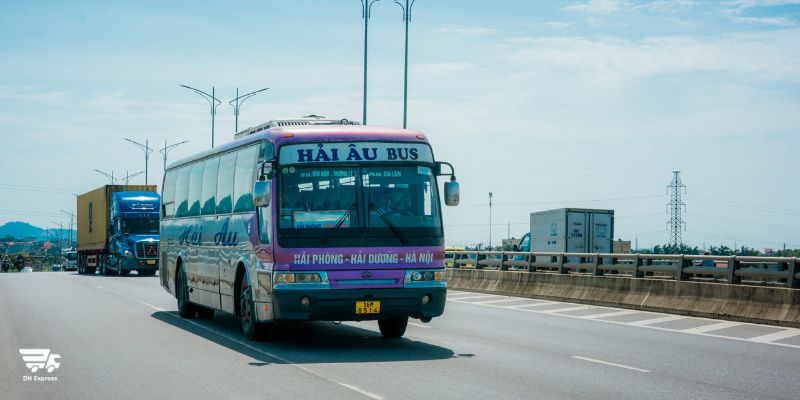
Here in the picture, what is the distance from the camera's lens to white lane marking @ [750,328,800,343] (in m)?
16.5

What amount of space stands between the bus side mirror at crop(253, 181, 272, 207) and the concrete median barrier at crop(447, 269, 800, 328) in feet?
33.2

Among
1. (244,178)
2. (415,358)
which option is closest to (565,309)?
(244,178)

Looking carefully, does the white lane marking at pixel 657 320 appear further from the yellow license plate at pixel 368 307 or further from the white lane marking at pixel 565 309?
the yellow license plate at pixel 368 307

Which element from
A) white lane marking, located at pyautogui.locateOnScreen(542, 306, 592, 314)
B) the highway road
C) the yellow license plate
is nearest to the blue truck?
the highway road

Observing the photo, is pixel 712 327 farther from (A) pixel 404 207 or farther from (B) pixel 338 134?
(B) pixel 338 134

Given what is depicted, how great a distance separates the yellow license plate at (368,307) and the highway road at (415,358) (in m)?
0.56

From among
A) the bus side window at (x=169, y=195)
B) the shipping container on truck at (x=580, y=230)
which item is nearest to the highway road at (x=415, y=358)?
the bus side window at (x=169, y=195)

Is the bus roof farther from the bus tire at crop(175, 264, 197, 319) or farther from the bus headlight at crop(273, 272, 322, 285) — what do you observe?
the bus tire at crop(175, 264, 197, 319)

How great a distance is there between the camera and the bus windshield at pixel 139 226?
47.0 meters

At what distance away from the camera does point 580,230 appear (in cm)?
4253

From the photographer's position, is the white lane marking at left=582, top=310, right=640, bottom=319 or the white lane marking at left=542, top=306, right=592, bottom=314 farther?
the white lane marking at left=542, top=306, right=592, bottom=314

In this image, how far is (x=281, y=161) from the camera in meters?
14.6

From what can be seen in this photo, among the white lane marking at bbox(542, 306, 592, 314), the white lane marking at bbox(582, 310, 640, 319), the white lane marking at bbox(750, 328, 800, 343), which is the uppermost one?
the white lane marking at bbox(750, 328, 800, 343)

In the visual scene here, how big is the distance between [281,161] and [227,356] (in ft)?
9.25
